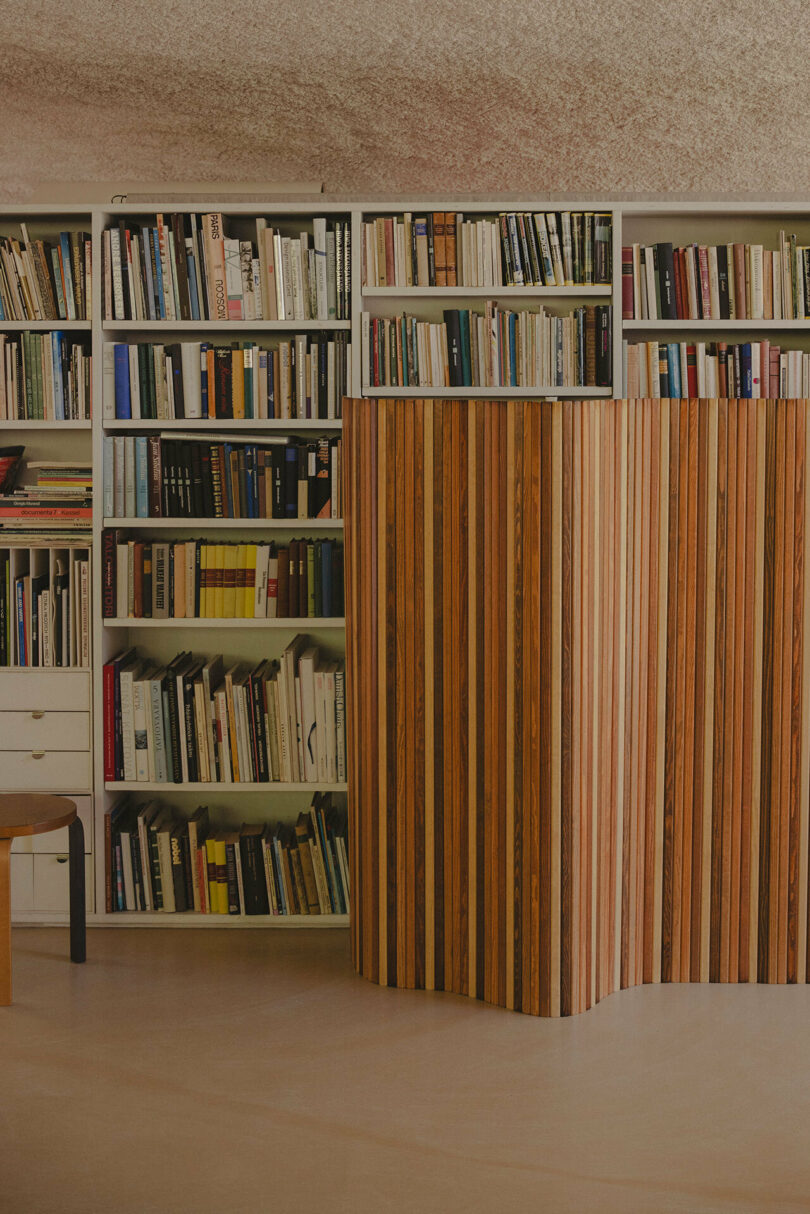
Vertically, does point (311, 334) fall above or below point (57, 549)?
above

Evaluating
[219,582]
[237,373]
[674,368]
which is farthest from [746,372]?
[219,582]

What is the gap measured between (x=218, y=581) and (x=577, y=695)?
1.36 m

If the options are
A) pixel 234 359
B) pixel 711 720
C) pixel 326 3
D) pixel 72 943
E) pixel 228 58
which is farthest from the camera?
pixel 234 359

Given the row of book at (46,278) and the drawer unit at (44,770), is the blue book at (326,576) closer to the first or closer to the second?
the drawer unit at (44,770)

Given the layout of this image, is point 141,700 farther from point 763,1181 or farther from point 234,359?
point 763,1181

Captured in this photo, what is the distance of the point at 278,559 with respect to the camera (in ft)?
12.2

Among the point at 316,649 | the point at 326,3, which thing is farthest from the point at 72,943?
the point at 326,3

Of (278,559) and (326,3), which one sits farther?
(278,559)

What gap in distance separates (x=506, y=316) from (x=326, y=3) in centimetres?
128

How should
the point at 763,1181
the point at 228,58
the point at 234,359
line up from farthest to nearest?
the point at 234,359 < the point at 228,58 < the point at 763,1181

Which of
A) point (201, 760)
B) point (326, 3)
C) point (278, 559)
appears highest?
point (326, 3)

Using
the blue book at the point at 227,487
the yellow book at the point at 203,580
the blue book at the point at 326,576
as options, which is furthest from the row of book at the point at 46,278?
the blue book at the point at 326,576

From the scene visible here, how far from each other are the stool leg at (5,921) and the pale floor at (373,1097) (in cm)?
7

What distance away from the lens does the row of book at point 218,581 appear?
3.70 metres
